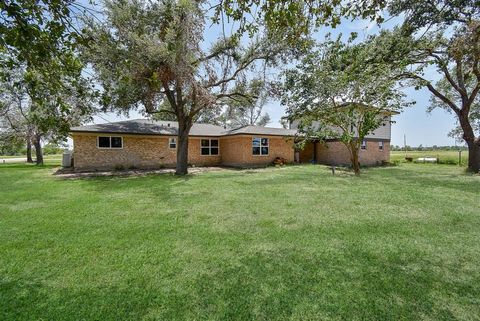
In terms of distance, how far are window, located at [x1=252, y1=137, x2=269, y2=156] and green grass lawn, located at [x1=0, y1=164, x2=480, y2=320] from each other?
13747 mm

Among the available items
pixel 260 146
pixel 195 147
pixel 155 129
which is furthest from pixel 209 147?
pixel 155 129

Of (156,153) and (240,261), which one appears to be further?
(156,153)

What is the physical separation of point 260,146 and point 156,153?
27.0 feet

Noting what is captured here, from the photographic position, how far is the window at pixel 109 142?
18062mm

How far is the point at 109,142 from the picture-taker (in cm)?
1836

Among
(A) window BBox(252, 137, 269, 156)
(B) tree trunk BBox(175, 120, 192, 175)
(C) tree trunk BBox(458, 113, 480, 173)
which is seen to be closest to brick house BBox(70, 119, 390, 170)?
(A) window BBox(252, 137, 269, 156)

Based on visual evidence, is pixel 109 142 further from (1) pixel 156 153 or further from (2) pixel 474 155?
(2) pixel 474 155

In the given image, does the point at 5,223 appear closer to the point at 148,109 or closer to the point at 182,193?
the point at 182,193

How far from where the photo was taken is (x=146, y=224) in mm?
5871

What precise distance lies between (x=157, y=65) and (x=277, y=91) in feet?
26.7

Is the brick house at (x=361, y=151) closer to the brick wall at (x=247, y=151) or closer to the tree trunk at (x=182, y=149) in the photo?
the brick wall at (x=247, y=151)

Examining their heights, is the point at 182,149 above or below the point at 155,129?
below

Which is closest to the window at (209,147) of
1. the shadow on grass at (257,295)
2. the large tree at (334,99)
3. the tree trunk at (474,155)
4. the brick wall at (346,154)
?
the large tree at (334,99)

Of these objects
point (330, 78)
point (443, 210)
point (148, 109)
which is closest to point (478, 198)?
point (443, 210)
